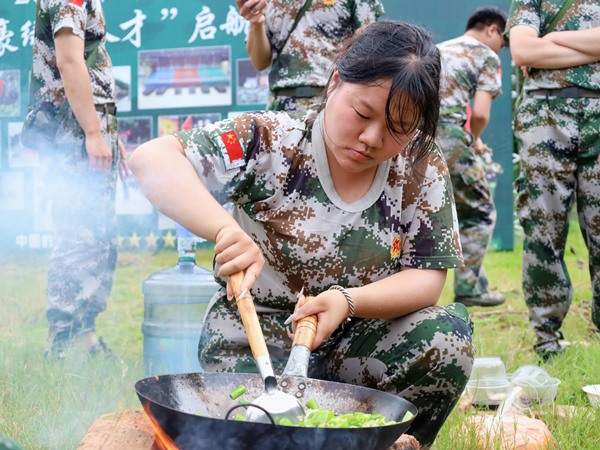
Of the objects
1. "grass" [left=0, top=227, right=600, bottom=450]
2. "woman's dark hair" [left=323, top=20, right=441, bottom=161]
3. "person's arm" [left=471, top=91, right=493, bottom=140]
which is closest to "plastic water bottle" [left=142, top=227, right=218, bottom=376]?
"grass" [left=0, top=227, right=600, bottom=450]

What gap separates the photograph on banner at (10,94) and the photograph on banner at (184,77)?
1016mm

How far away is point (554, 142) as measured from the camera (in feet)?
12.0

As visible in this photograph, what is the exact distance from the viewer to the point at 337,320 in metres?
1.97

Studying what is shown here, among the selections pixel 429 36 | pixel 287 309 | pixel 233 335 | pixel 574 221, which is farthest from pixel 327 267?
pixel 574 221

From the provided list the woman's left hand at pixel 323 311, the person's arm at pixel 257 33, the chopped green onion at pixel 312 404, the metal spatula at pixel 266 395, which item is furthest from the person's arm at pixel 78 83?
the chopped green onion at pixel 312 404

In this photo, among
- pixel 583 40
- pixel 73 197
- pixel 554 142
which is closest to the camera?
pixel 583 40

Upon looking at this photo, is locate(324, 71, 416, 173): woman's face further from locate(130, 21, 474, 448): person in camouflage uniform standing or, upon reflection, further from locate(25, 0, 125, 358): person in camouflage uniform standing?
locate(25, 0, 125, 358): person in camouflage uniform standing

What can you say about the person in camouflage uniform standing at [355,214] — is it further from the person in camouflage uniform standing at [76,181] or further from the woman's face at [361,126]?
the person in camouflage uniform standing at [76,181]

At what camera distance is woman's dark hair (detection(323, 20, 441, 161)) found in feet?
6.43

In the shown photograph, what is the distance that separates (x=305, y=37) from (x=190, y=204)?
2317 mm

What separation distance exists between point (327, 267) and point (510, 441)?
0.80 meters

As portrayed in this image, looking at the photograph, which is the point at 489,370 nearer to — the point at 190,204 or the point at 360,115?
the point at 360,115

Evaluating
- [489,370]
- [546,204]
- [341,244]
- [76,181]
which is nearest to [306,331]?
[341,244]

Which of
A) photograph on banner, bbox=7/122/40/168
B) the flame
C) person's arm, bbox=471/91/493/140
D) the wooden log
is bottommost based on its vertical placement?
the wooden log
